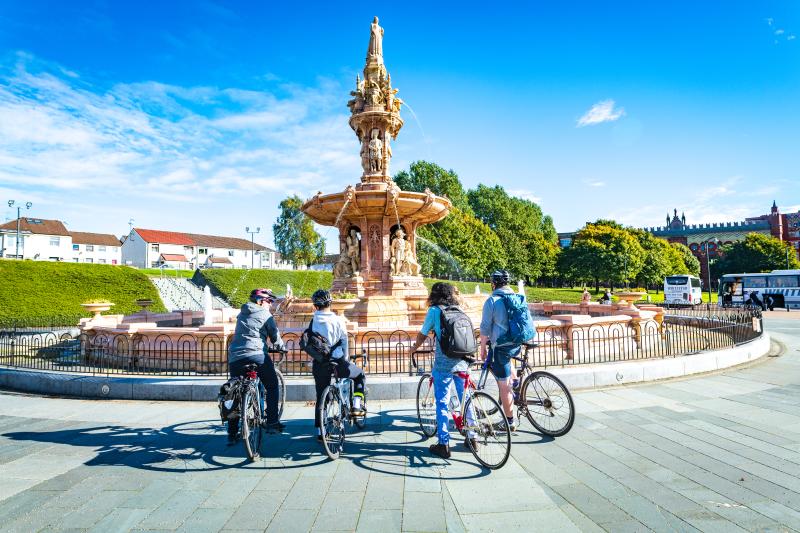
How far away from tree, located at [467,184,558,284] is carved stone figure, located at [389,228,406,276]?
4639 centimetres

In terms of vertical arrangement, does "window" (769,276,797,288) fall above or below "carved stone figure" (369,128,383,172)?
below

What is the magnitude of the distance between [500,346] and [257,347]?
118 inches

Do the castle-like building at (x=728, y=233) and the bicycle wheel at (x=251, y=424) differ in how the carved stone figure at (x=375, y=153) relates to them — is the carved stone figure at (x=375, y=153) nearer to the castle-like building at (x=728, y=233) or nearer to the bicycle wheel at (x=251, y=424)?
the bicycle wheel at (x=251, y=424)

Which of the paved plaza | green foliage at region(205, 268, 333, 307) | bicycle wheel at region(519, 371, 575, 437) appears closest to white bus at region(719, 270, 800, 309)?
the paved plaza

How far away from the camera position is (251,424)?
17.4 feet

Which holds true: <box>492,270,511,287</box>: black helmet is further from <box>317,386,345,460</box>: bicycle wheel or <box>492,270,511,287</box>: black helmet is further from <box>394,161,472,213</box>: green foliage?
<box>394,161,472,213</box>: green foliage

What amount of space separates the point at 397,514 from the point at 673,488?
2665 mm

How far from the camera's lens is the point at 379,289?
16.0m

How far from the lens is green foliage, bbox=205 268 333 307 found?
38.9m

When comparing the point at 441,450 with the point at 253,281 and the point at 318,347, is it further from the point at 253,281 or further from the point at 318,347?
the point at 253,281

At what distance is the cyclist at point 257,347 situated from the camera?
5.32 m

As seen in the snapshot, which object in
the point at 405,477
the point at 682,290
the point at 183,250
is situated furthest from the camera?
the point at 183,250

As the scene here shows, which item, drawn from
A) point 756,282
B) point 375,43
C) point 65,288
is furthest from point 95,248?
point 756,282

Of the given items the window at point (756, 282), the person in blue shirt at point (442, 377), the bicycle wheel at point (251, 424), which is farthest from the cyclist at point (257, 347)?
the window at point (756, 282)
